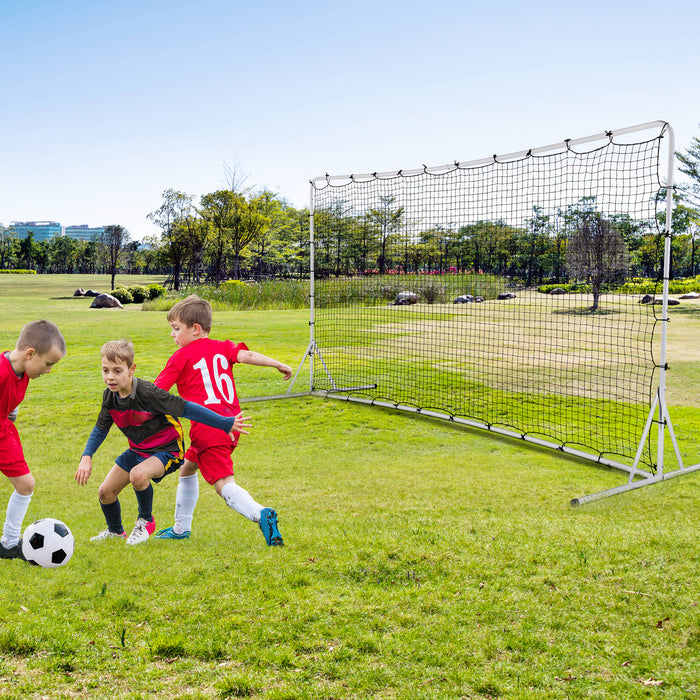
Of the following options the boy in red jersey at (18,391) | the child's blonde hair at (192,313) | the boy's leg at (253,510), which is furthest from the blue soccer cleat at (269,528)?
the boy in red jersey at (18,391)

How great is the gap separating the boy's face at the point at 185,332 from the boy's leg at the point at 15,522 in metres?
1.34

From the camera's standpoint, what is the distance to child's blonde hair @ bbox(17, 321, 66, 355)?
4219mm

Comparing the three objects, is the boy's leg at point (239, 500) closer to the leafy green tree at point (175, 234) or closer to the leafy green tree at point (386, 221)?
the leafy green tree at point (386, 221)

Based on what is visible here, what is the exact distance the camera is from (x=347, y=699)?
9.62 feet

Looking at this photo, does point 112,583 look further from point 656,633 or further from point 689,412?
point 689,412

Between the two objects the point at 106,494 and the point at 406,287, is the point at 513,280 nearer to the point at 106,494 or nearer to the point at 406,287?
the point at 406,287

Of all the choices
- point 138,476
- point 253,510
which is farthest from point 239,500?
point 138,476

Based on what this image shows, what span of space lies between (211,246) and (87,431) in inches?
1710

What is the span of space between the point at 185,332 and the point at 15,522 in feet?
5.52

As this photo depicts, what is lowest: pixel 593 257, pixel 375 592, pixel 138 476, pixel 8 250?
pixel 375 592

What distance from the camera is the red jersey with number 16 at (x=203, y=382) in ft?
14.7

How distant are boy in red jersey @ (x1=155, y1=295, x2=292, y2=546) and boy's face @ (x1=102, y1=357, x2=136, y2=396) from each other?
24 cm

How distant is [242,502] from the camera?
4.29 m

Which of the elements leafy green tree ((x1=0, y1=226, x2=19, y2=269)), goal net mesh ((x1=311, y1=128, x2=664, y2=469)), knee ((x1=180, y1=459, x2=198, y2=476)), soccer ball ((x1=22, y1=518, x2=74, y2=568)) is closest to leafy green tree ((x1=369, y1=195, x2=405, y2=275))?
goal net mesh ((x1=311, y1=128, x2=664, y2=469))
